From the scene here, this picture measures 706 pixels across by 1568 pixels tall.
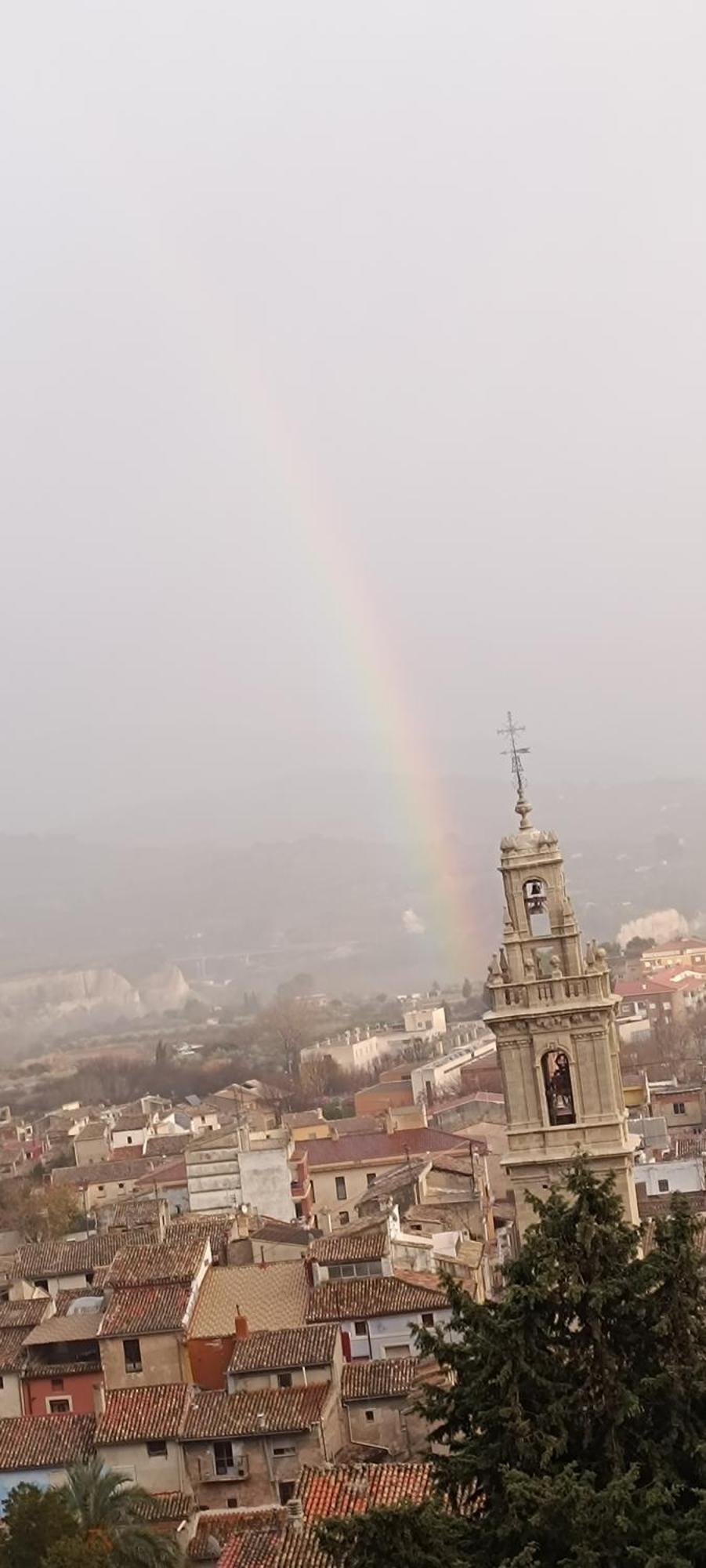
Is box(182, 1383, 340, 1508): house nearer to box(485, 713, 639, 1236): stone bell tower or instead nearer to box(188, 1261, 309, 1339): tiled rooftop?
box(188, 1261, 309, 1339): tiled rooftop

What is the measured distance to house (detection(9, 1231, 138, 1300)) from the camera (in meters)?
46.4

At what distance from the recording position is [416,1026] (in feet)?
527

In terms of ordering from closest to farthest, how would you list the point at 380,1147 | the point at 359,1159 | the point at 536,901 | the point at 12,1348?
the point at 536,901
the point at 12,1348
the point at 359,1159
the point at 380,1147

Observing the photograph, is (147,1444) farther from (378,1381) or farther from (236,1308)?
(236,1308)

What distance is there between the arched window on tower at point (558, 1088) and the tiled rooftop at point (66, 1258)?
1921 centimetres

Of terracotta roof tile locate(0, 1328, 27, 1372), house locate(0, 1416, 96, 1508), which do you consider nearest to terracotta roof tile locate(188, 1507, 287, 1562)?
house locate(0, 1416, 96, 1508)

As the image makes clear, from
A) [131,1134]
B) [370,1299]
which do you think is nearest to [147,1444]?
[370,1299]

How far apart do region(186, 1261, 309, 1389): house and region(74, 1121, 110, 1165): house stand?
5549 cm

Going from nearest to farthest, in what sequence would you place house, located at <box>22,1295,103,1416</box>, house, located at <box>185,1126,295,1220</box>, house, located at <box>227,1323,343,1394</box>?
house, located at <box>227,1323,343,1394</box> < house, located at <box>22,1295,103,1416</box> < house, located at <box>185,1126,295,1220</box>

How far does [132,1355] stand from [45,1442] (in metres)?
3.33

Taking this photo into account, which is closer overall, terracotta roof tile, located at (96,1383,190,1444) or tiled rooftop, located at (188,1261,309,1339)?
terracotta roof tile, located at (96,1383,190,1444)

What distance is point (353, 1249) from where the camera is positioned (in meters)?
40.1

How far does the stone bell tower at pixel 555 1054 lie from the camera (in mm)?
29109

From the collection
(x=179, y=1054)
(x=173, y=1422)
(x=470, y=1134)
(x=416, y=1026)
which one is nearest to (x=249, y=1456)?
(x=173, y=1422)
